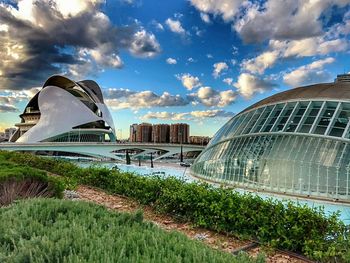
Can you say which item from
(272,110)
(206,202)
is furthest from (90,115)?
(206,202)

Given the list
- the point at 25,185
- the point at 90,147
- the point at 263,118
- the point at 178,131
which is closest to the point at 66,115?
the point at 90,147

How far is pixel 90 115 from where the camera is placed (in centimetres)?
7075

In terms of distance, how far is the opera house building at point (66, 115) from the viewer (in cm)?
6731

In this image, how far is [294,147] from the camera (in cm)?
1688

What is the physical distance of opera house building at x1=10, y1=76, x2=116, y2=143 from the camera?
67.3 metres

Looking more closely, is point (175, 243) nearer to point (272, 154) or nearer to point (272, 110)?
point (272, 154)

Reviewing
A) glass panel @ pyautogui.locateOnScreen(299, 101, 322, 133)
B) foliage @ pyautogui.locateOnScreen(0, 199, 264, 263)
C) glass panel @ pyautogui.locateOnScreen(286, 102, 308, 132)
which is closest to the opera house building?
glass panel @ pyautogui.locateOnScreen(286, 102, 308, 132)

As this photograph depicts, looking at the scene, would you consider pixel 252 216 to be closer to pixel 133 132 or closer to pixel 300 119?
pixel 300 119

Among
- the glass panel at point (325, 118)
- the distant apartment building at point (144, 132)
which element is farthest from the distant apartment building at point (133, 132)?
the glass panel at point (325, 118)

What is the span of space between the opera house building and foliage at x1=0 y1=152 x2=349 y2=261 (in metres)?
62.4

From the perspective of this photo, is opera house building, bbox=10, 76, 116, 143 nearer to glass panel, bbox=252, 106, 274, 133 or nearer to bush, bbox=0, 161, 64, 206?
glass panel, bbox=252, 106, 274, 133

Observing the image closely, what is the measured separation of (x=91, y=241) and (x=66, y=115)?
228 ft

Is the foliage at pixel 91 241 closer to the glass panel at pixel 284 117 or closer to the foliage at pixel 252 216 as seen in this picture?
the foliage at pixel 252 216

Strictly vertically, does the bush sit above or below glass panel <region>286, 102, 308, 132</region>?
below
